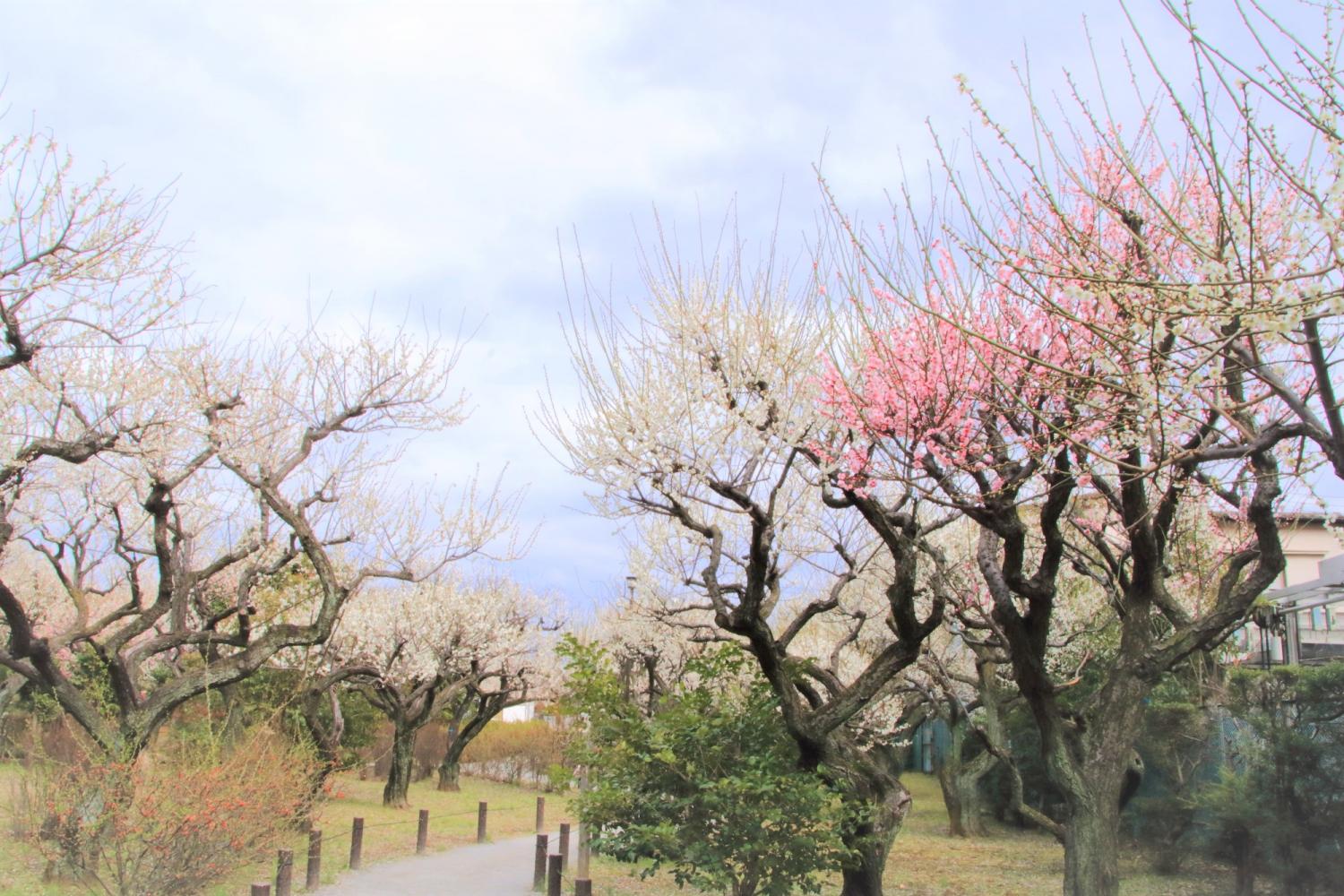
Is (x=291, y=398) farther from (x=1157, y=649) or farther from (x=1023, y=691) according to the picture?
(x=1157, y=649)

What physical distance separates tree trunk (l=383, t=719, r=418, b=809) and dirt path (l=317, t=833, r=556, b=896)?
23.8ft

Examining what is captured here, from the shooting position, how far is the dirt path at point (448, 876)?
11164 millimetres

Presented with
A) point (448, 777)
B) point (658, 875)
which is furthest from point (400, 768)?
point (658, 875)

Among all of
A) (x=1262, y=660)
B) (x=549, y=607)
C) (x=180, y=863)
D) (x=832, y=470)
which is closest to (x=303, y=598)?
(x=180, y=863)

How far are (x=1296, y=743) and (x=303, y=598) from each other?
14.1 meters

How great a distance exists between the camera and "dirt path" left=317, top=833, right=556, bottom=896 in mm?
11164

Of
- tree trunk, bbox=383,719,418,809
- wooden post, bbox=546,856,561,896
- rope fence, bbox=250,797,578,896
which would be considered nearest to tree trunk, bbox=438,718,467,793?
tree trunk, bbox=383,719,418,809

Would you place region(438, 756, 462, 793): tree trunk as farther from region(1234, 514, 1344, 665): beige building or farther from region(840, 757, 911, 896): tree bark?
region(1234, 514, 1344, 665): beige building

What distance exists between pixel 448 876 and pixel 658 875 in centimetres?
279

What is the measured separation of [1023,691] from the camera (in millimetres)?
8273

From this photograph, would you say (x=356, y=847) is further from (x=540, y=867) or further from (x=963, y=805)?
(x=963, y=805)

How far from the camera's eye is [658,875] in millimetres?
13133

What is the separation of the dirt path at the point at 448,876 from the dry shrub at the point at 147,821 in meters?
3.02

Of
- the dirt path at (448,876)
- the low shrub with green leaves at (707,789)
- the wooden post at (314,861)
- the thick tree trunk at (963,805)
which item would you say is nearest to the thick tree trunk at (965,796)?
the thick tree trunk at (963,805)
